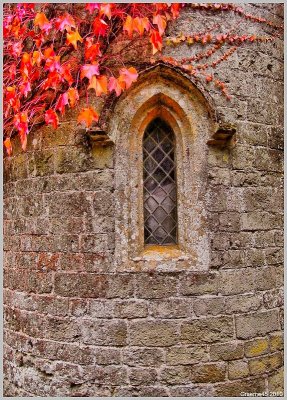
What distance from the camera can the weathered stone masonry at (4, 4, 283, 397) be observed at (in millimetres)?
4176

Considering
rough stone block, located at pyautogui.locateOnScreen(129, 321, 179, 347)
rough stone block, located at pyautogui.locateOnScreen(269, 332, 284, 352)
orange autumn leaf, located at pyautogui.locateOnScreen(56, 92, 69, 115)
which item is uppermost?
orange autumn leaf, located at pyautogui.locateOnScreen(56, 92, 69, 115)

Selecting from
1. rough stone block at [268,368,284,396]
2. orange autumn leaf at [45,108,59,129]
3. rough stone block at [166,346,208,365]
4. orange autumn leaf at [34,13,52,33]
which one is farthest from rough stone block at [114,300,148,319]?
orange autumn leaf at [34,13,52,33]

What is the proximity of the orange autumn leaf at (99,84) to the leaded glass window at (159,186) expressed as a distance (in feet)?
2.27

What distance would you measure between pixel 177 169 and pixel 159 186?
0.89 ft

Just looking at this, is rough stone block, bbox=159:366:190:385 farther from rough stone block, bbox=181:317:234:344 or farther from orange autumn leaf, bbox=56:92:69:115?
orange autumn leaf, bbox=56:92:69:115

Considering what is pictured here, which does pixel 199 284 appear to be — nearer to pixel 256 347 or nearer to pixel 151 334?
pixel 151 334

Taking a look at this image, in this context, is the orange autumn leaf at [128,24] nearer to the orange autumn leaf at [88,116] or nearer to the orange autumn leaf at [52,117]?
the orange autumn leaf at [88,116]

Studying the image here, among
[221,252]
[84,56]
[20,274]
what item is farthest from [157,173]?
[20,274]

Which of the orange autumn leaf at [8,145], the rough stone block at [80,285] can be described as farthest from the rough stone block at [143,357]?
the orange autumn leaf at [8,145]

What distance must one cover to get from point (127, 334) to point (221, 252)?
4.15 ft

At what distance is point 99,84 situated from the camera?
3.99 m

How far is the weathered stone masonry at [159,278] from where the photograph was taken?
4176 mm

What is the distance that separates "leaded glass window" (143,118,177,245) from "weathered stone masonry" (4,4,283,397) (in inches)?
13.6

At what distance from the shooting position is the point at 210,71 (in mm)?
4426
